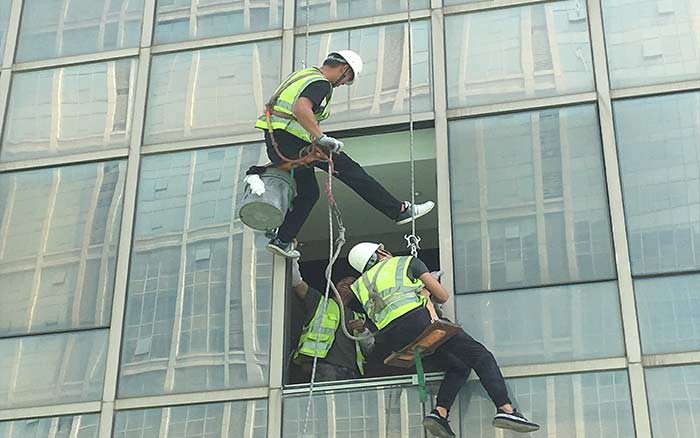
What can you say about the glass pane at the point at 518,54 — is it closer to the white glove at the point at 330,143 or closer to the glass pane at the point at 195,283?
the white glove at the point at 330,143

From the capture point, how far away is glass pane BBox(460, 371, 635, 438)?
9883 mm

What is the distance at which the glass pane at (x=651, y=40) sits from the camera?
11.4 m

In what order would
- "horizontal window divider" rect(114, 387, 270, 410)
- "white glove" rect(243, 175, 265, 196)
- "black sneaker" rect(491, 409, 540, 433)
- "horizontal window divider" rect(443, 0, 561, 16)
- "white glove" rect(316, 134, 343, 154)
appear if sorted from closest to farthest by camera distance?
"black sneaker" rect(491, 409, 540, 433) < "horizontal window divider" rect(114, 387, 270, 410) < "white glove" rect(316, 134, 343, 154) < "white glove" rect(243, 175, 265, 196) < "horizontal window divider" rect(443, 0, 561, 16)

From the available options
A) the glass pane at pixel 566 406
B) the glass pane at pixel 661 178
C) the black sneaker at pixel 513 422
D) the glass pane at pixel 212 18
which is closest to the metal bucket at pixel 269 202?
the glass pane at pixel 212 18

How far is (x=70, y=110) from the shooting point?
12.7m

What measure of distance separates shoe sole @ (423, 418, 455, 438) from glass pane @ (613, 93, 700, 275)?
2151mm

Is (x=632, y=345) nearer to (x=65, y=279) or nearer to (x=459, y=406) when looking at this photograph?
(x=459, y=406)

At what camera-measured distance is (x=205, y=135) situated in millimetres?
12156

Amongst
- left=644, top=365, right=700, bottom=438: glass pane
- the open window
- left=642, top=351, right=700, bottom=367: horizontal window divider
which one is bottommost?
left=644, top=365, right=700, bottom=438: glass pane

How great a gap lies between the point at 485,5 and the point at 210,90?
9.33 ft

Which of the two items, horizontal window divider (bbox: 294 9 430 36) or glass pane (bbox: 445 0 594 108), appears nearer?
glass pane (bbox: 445 0 594 108)

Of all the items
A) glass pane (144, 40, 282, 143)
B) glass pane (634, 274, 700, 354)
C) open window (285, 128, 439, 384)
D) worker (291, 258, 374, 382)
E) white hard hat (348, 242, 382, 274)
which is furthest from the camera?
glass pane (144, 40, 282, 143)

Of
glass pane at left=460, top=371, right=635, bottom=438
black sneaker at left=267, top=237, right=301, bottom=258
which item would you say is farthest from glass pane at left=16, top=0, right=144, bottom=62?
glass pane at left=460, top=371, right=635, bottom=438

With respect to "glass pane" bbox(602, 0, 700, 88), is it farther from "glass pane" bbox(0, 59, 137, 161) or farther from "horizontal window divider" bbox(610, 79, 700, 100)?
"glass pane" bbox(0, 59, 137, 161)
